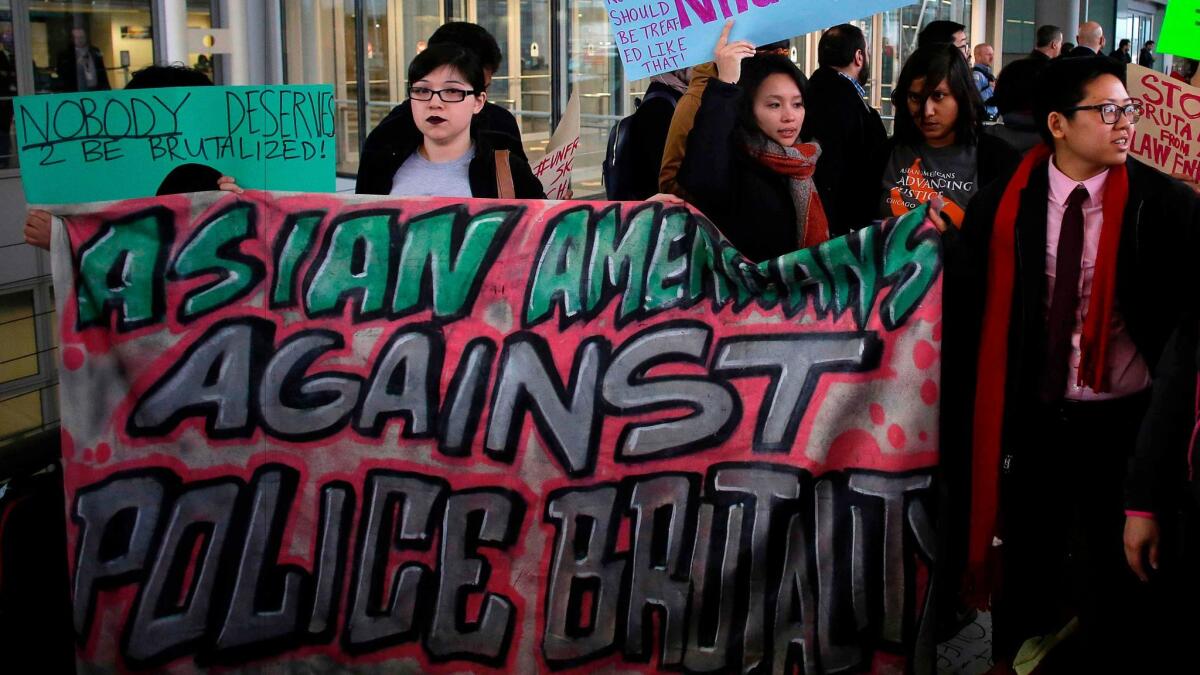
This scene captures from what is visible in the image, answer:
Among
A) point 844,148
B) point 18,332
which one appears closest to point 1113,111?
point 844,148

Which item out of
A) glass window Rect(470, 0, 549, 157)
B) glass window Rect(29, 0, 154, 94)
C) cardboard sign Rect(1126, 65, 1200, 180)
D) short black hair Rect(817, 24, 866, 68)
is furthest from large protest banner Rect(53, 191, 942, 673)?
glass window Rect(470, 0, 549, 157)

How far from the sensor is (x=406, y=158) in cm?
396

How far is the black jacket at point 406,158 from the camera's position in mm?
3869

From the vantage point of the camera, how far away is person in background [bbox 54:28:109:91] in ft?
22.3

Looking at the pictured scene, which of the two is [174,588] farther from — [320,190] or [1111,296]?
[1111,296]

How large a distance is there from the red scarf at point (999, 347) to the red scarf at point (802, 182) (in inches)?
27.8

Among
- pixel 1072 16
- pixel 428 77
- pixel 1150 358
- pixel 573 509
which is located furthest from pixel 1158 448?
pixel 1072 16

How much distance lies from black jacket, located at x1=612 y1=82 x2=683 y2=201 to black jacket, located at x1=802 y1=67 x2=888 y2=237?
0.54 meters

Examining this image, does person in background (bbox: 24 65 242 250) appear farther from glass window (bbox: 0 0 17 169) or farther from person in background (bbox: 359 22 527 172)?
glass window (bbox: 0 0 17 169)

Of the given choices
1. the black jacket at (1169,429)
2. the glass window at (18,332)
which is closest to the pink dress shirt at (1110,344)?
the black jacket at (1169,429)

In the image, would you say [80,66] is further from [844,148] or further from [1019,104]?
[1019,104]

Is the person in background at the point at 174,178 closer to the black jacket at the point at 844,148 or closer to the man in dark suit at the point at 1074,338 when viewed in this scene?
the black jacket at the point at 844,148

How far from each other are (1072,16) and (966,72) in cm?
1628

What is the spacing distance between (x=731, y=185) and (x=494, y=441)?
1132 mm
